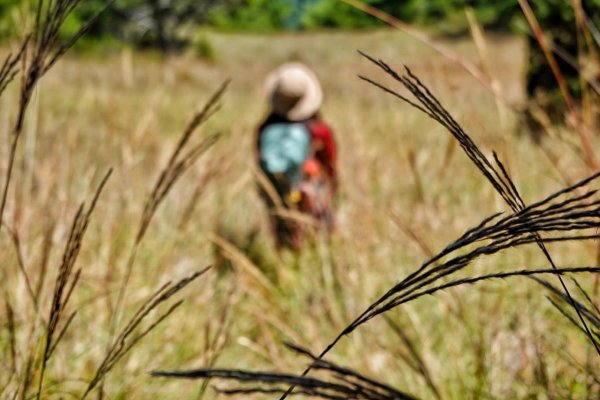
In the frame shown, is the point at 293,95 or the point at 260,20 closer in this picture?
the point at 293,95

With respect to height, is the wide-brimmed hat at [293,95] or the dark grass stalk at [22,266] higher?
the wide-brimmed hat at [293,95]

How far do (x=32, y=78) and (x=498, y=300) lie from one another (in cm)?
110

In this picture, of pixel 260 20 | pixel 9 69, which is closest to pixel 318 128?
pixel 9 69

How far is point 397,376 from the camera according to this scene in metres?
1.74

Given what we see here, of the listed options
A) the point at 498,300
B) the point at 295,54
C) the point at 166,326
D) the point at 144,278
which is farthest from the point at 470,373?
the point at 295,54

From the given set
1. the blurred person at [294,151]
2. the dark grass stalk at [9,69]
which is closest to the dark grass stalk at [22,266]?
the dark grass stalk at [9,69]

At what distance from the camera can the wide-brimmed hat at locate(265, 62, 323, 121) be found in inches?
127

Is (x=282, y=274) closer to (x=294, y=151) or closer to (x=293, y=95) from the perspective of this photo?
(x=294, y=151)

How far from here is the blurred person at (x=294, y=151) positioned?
315 centimetres

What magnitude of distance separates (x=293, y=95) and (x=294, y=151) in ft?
0.76

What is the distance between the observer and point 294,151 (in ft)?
10.4

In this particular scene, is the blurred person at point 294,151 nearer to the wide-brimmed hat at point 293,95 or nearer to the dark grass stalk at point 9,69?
the wide-brimmed hat at point 293,95

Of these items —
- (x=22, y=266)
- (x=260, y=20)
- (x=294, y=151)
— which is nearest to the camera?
(x=22, y=266)

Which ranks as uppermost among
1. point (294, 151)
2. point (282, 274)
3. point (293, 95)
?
point (293, 95)
